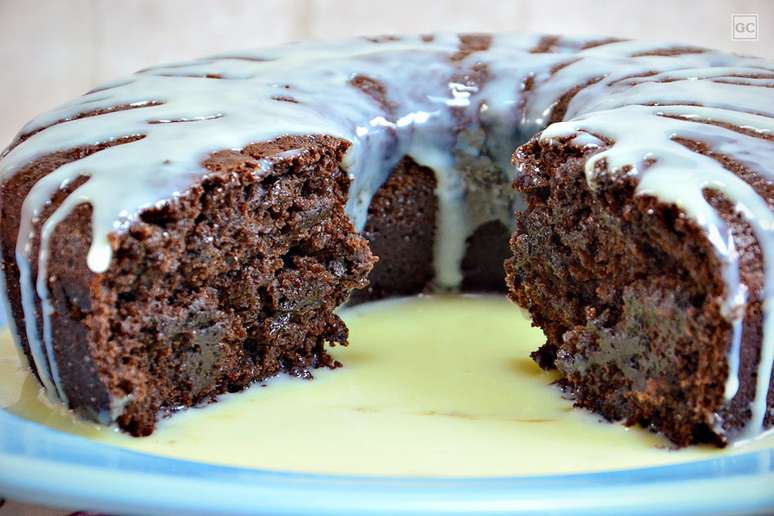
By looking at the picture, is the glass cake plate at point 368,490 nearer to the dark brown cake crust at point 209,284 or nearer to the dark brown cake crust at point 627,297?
the dark brown cake crust at point 627,297

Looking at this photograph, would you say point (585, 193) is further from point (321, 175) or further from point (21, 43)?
point (21, 43)

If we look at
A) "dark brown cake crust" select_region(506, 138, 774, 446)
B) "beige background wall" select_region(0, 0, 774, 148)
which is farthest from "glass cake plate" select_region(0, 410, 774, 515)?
"beige background wall" select_region(0, 0, 774, 148)

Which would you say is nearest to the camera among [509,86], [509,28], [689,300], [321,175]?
[689,300]

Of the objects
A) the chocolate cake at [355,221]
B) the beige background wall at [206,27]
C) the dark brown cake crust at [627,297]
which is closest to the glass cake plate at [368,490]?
the dark brown cake crust at [627,297]

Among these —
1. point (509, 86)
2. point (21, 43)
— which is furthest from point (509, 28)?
point (21, 43)

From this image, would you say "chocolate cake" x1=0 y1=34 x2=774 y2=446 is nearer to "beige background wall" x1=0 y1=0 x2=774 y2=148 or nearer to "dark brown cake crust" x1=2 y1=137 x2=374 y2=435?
"dark brown cake crust" x1=2 y1=137 x2=374 y2=435

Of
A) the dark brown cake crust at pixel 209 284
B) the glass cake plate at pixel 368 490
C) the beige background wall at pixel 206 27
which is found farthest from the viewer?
the beige background wall at pixel 206 27
